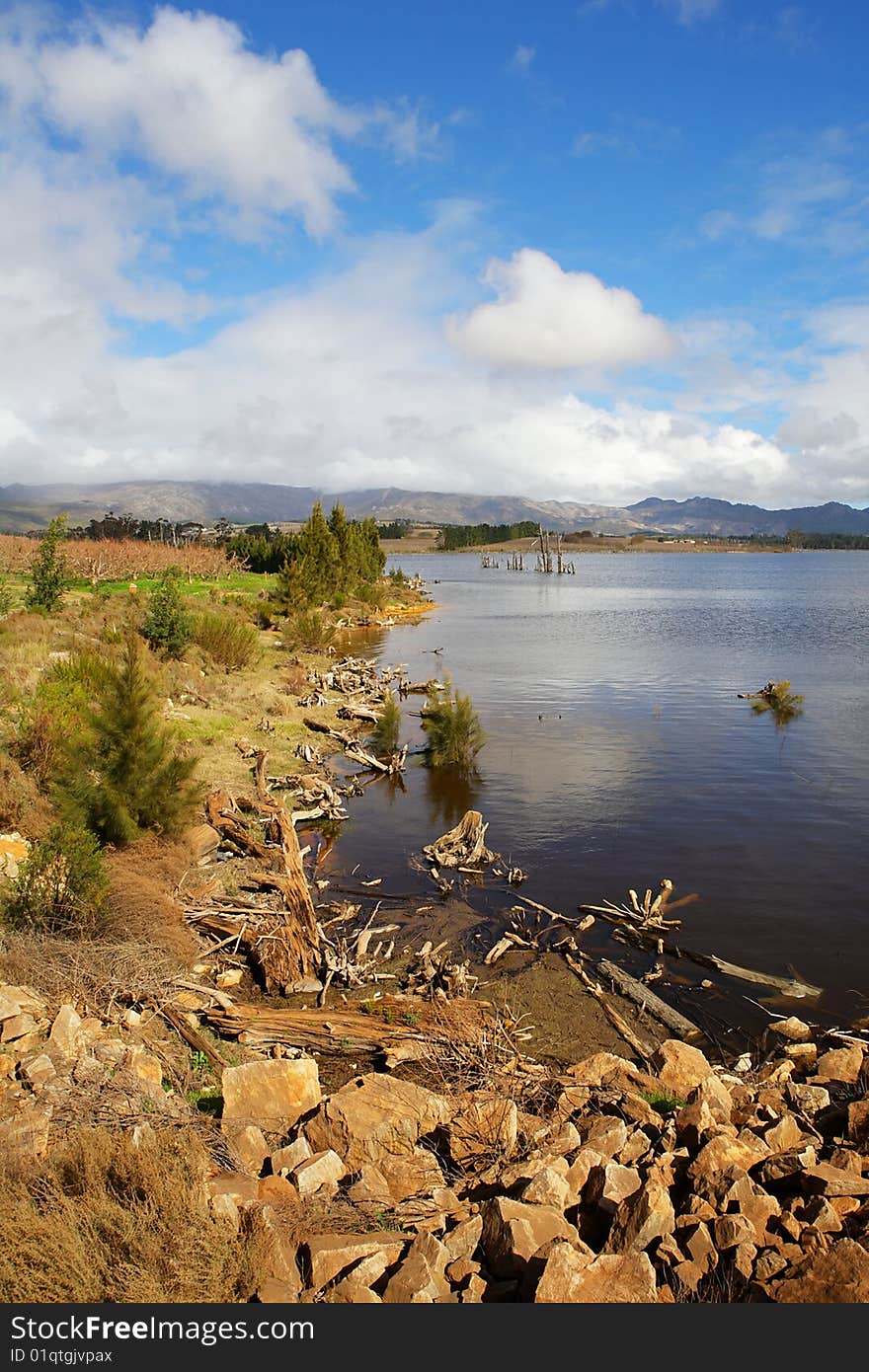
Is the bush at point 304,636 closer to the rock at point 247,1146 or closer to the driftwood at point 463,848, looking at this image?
the driftwood at point 463,848

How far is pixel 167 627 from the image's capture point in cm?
2892

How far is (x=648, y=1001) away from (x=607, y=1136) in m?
4.94

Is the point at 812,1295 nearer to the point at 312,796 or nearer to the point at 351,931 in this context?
the point at 351,931

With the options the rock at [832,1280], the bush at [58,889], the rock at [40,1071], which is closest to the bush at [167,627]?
the bush at [58,889]

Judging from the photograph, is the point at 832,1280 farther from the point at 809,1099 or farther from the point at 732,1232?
the point at 809,1099

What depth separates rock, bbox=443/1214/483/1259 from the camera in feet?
17.7

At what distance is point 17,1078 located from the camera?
6.97 metres

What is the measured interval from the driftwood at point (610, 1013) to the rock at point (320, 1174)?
4955mm

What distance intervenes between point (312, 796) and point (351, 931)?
690 centimetres

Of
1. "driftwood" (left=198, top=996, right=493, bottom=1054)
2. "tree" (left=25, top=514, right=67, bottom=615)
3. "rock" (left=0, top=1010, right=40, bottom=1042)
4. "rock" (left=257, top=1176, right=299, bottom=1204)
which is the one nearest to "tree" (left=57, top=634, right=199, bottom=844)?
"driftwood" (left=198, top=996, right=493, bottom=1054)

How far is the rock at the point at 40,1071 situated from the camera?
268 inches

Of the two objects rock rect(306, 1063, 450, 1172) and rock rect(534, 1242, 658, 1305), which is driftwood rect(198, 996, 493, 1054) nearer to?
rock rect(306, 1063, 450, 1172)

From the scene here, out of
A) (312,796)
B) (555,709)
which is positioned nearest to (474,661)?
(555,709)

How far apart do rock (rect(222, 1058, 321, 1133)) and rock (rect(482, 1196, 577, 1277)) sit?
88.5 inches
